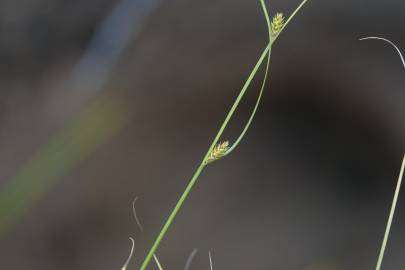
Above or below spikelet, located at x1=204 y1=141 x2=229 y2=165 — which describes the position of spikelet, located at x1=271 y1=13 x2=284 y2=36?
above

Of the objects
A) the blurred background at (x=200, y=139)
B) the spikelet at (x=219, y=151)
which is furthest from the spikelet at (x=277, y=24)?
the blurred background at (x=200, y=139)

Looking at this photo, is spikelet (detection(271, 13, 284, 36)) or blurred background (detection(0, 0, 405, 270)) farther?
blurred background (detection(0, 0, 405, 270))

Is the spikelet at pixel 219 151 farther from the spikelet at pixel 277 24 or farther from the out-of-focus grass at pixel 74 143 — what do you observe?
the out-of-focus grass at pixel 74 143

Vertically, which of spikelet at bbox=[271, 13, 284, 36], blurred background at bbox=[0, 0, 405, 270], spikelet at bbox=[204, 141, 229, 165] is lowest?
blurred background at bbox=[0, 0, 405, 270]

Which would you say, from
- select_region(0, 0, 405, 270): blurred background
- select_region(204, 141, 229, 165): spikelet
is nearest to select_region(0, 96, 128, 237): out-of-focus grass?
select_region(0, 0, 405, 270): blurred background

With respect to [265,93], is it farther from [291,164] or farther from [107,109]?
[107,109]

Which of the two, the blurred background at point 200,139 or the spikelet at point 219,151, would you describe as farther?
the blurred background at point 200,139

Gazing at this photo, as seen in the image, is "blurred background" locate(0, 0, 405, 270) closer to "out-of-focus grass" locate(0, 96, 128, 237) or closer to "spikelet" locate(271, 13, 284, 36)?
"out-of-focus grass" locate(0, 96, 128, 237)

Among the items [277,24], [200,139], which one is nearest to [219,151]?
[277,24]
